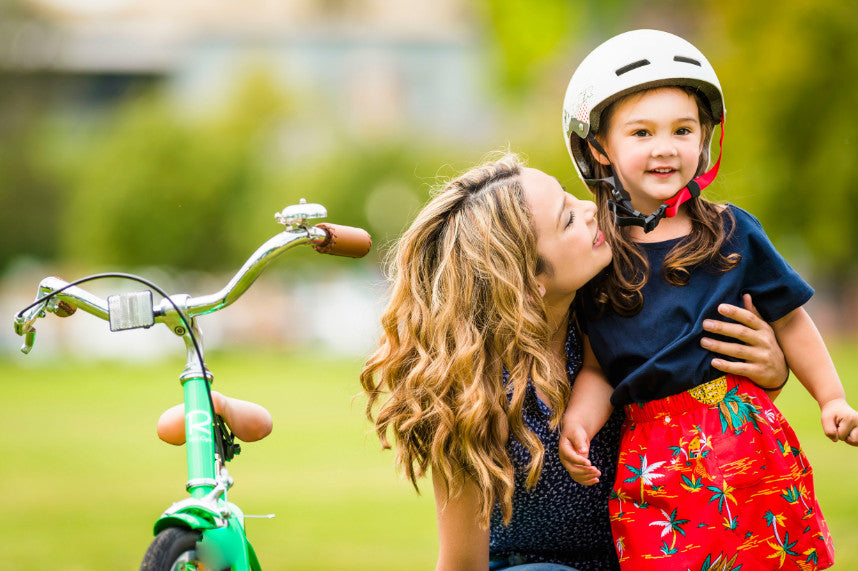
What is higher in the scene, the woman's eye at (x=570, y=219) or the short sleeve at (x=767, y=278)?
the woman's eye at (x=570, y=219)

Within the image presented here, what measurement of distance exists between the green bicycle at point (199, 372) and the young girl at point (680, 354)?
0.86 meters

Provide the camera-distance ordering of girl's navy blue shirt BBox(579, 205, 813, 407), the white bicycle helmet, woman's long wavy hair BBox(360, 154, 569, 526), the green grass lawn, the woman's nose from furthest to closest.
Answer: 1. the green grass lawn
2. the white bicycle helmet
3. the woman's nose
4. girl's navy blue shirt BBox(579, 205, 813, 407)
5. woman's long wavy hair BBox(360, 154, 569, 526)

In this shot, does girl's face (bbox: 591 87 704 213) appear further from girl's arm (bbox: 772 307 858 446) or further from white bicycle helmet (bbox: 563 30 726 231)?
girl's arm (bbox: 772 307 858 446)

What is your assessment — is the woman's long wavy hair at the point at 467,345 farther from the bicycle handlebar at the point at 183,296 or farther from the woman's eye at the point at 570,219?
the bicycle handlebar at the point at 183,296

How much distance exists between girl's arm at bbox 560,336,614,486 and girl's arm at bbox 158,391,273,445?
33.4 inches

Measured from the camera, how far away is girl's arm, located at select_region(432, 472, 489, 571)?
312 cm

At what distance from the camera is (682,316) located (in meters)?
3.30

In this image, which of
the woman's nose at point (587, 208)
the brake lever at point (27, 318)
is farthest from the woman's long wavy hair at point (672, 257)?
the brake lever at point (27, 318)

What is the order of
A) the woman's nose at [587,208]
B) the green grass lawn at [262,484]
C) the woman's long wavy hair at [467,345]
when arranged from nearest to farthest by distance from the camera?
the woman's long wavy hair at [467,345] < the woman's nose at [587,208] < the green grass lawn at [262,484]

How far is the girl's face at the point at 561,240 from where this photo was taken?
10.8 feet

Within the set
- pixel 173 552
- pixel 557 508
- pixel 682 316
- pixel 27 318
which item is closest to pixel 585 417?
pixel 557 508

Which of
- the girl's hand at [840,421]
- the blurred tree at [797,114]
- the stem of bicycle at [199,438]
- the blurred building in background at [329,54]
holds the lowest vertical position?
the girl's hand at [840,421]

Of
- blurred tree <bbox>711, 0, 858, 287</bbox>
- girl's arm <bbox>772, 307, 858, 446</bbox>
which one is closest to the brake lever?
girl's arm <bbox>772, 307, 858, 446</bbox>

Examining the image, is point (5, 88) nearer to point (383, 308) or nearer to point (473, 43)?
point (473, 43)
